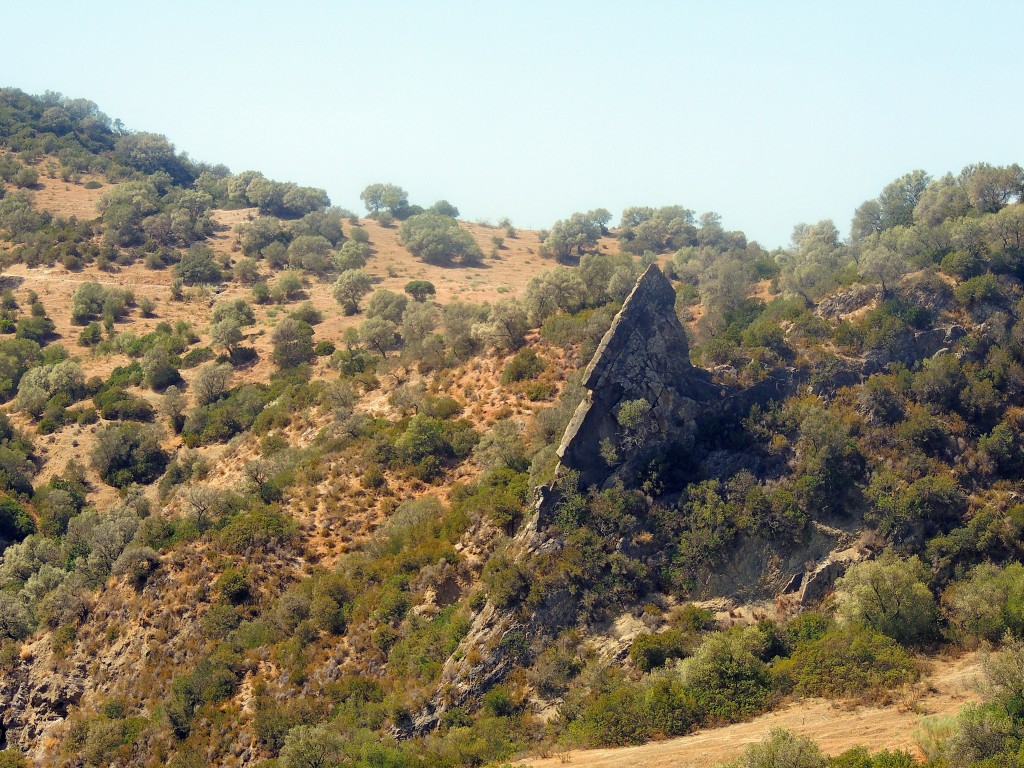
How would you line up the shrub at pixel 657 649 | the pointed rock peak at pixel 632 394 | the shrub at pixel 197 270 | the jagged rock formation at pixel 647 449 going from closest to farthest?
the shrub at pixel 657 649 → the jagged rock formation at pixel 647 449 → the pointed rock peak at pixel 632 394 → the shrub at pixel 197 270

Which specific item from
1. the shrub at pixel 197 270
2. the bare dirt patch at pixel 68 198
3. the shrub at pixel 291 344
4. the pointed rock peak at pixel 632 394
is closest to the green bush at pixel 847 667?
the pointed rock peak at pixel 632 394

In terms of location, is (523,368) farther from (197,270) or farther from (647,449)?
(197,270)

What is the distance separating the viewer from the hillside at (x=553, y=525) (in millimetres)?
36250

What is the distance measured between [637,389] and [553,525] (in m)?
8.14

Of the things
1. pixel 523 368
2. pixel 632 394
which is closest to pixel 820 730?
pixel 632 394

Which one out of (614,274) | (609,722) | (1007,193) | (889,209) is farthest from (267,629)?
(889,209)

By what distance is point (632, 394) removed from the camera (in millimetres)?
44844

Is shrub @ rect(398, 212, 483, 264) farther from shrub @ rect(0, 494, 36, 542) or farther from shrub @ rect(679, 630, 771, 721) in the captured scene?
shrub @ rect(679, 630, 771, 721)

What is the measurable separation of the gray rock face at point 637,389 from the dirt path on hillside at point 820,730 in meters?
14.0

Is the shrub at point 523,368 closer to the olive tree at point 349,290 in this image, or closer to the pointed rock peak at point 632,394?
the pointed rock peak at point 632,394

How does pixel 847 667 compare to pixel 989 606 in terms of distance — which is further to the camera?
pixel 989 606

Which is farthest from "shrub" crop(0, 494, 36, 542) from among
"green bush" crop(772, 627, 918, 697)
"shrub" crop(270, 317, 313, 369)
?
"green bush" crop(772, 627, 918, 697)

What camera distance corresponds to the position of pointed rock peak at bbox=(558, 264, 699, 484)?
143 feet

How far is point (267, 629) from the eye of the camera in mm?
43094
